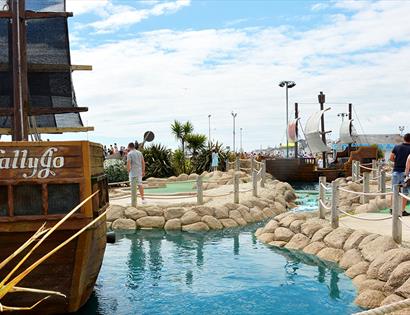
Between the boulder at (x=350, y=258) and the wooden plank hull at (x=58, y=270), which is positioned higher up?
the wooden plank hull at (x=58, y=270)

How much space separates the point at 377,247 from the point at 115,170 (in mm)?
15682

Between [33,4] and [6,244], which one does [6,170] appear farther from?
[33,4]

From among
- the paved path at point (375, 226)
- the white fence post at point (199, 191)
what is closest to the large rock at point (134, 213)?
the white fence post at point (199, 191)

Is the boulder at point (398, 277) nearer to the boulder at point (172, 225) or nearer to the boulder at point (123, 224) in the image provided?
the boulder at point (172, 225)

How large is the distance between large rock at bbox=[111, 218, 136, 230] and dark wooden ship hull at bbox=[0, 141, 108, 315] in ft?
24.7

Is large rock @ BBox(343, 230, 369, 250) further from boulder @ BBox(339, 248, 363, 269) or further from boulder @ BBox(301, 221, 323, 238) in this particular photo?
boulder @ BBox(301, 221, 323, 238)

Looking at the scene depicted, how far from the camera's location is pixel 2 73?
926 centimetres

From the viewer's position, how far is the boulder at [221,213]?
553 inches

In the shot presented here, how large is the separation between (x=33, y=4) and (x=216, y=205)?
7.22 m

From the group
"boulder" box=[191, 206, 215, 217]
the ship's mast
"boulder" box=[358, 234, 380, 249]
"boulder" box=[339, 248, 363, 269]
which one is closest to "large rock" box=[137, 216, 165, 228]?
"boulder" box=[191, 206, 215, 217]

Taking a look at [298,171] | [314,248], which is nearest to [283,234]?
[314,248]

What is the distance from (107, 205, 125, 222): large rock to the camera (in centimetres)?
1395

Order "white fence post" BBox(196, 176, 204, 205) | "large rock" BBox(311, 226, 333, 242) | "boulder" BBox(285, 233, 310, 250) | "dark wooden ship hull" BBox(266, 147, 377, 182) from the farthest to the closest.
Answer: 1. "dark wooden ship hull" BBox(266, 147, 377, 182)
2. "white fence post" BBox(196, 176, 204, 205)
3. "boulder" BBox(285, 233, 310, 250)
4. "large rock" BBox(311, 226, 333, 242)

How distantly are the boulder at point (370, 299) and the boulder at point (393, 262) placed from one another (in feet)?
1.27
